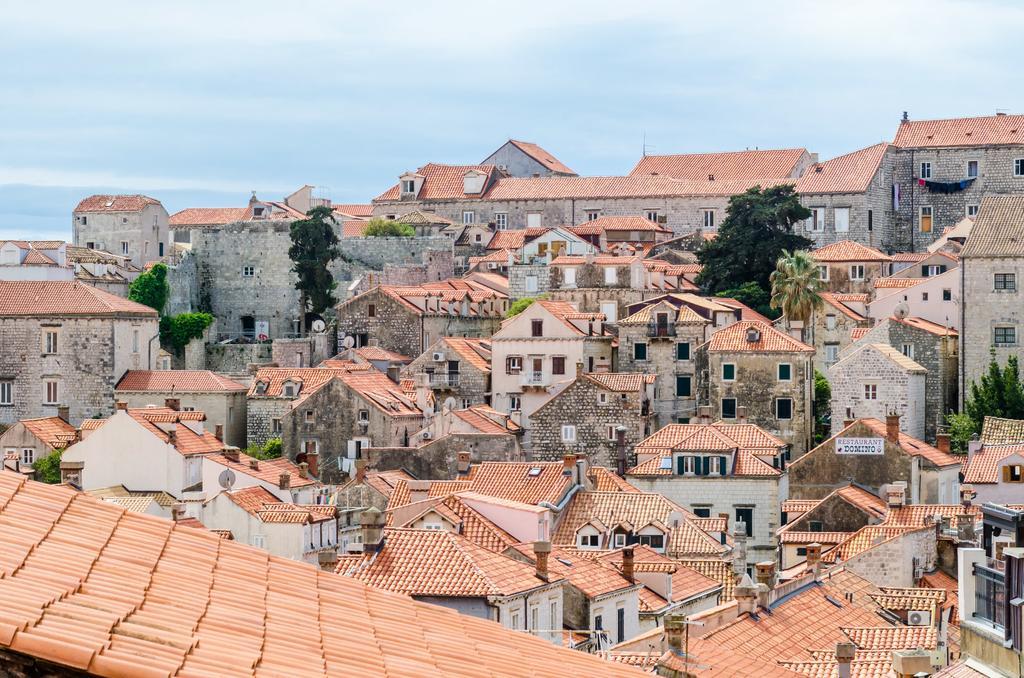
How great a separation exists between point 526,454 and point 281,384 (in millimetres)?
9908

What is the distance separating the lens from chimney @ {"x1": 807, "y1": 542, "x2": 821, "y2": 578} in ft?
165

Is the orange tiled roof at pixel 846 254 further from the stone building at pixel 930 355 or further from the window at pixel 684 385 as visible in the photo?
the window at pixel 684 385

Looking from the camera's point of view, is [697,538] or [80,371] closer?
[697,538]

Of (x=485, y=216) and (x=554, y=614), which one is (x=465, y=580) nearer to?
(x=554, y=614)

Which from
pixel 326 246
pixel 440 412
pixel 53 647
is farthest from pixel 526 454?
pixel 53 647

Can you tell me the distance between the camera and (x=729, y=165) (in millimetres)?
121000

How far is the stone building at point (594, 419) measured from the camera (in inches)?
2955

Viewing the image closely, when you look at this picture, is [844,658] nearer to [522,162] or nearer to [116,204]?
[116,204]

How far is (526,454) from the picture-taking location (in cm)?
7569

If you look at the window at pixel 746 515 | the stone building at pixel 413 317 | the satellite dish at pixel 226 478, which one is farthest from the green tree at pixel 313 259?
the satellite dish at pixel 226 478

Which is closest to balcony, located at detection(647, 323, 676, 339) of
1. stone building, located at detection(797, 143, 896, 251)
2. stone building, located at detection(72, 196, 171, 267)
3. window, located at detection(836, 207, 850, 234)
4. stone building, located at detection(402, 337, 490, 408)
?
stone building, located at detection(402, 337, 490, 408)

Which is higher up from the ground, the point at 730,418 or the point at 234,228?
the point at 234,228

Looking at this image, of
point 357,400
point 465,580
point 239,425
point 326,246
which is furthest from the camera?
point 326,246

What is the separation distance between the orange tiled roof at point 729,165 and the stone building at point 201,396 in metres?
44.1
